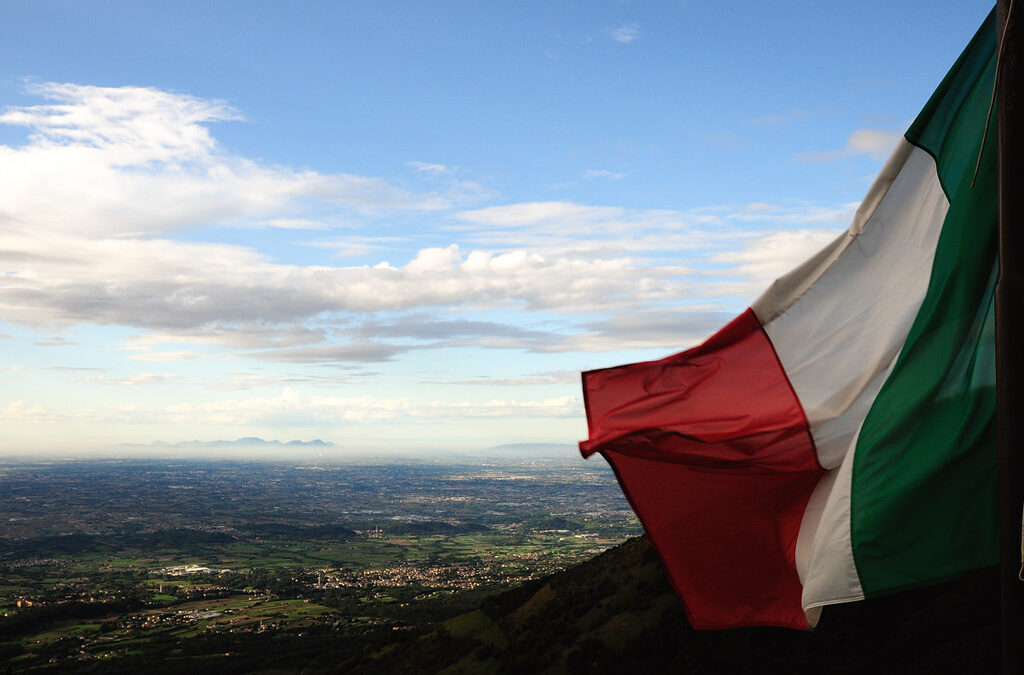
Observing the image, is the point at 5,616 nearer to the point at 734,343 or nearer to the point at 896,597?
the point at 896,597

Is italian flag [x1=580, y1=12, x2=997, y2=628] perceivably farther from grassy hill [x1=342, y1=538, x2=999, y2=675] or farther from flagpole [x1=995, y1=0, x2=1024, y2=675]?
grassy hill [x1=342, y1=538, x2=999, y2=675]

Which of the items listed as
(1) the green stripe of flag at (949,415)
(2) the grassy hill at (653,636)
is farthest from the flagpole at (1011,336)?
(2) the grassy hill at (653,636)

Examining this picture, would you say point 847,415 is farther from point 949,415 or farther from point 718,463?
point 718,463

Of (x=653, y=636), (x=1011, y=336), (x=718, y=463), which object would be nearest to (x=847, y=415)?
(x=718, y=463)

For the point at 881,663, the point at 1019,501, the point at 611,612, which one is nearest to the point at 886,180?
the point at 1019,501

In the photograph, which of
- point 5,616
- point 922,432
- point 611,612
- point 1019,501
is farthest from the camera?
point 5,616

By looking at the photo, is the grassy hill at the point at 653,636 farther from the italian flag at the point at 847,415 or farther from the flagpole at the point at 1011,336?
the flagpole at the point at 1011,336
